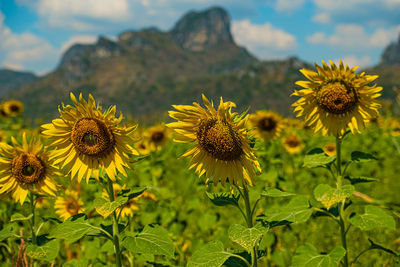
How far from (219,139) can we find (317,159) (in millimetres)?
986

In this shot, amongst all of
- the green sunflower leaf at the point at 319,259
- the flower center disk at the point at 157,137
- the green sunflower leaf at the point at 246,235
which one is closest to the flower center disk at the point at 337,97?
the green sunflower leaf at the point at 319,259

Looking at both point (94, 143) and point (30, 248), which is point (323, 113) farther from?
point (30, 248)

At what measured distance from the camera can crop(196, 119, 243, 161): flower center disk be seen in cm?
202

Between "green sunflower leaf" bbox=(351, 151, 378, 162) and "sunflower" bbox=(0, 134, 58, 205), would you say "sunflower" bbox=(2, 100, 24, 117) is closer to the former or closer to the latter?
"sunflower" bbox=(0, 134, 58, 205)

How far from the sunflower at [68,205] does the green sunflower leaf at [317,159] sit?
8.60 ft

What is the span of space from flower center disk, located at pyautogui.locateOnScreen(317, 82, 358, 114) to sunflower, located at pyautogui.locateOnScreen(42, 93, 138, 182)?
1589 mm

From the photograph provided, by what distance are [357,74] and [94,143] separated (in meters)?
2.19

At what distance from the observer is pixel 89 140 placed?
7.39ft

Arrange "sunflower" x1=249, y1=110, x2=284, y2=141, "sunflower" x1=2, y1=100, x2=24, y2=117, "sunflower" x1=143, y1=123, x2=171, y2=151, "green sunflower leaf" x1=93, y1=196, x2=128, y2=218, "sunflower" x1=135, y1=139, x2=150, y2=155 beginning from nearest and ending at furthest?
"green sunflower leaf" x1=93, y1=196, x2=128, y2=218 → "sunflower" x1=249, y1=110, x2=284, y2=141 → "sunflower" x1=135, y1=139, x2=150, y2=155 → "sunflower" x1=143, y1=123, x2=171, y2=151 → "sunflower" x1=2, y1=100, x2=24, y2=117

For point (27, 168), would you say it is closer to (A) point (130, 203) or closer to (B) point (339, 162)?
(A) point (130, 203)

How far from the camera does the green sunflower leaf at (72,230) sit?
195cm

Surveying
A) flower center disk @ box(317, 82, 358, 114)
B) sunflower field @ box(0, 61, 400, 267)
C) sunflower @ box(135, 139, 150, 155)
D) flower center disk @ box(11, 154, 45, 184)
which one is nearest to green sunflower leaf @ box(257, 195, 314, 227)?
sunflower field @ box(0, 61, 400, 267)

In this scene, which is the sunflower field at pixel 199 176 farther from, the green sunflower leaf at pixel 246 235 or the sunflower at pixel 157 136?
the sunflower at pixel 157 136

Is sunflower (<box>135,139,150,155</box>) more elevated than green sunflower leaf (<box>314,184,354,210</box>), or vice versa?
sunflower (<box>135,139,150,155</box>)
